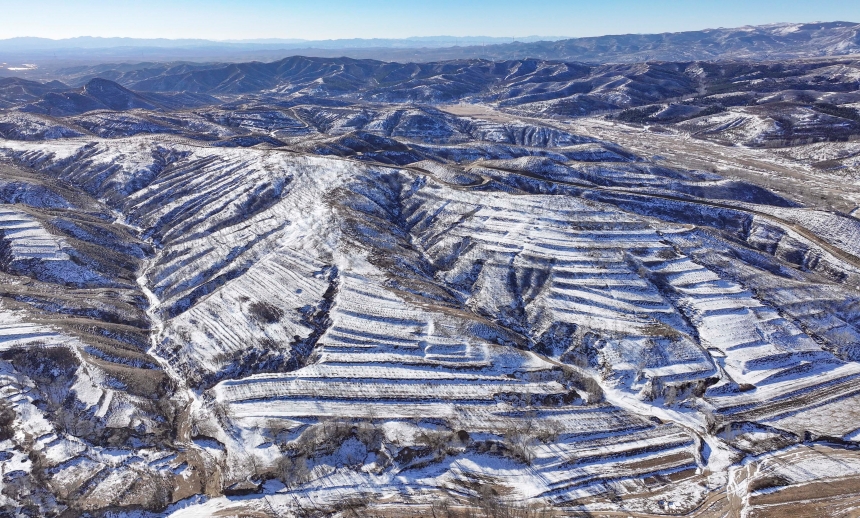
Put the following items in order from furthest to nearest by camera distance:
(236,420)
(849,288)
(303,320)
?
1. (849,288)
2. (303,320)
3. (236,420)

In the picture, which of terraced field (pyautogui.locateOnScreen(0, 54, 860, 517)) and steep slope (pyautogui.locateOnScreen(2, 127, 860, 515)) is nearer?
terraced field (pyautogui.locateOnScreen(0, 54, 860, 517))

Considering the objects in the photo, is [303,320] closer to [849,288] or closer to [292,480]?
[292,480]

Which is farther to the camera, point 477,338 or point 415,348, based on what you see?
point 477,338

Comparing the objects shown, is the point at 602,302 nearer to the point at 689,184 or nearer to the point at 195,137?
the point at 689,184

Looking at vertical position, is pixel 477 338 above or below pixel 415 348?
above

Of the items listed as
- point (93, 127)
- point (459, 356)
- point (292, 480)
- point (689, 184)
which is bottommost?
point (292, 480)

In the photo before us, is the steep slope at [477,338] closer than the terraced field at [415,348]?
No

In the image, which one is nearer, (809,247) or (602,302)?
(602,302)

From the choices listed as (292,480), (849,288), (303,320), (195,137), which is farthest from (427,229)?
(195,137)

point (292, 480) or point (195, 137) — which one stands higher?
point (195, 137)

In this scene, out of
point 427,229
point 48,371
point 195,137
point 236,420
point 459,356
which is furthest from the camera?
point 195,137
